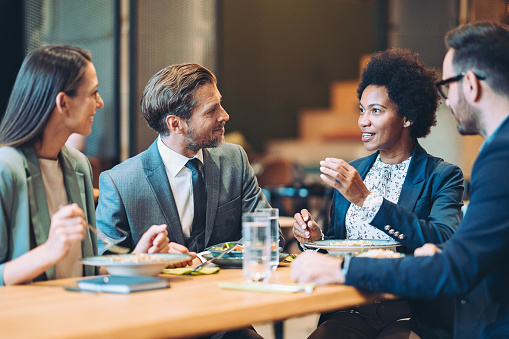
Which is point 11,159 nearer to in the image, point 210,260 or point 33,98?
point 33,98

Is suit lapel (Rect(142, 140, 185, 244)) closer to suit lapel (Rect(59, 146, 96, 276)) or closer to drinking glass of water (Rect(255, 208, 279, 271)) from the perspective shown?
suit lapel (Rect(59, 146, 96, 276))

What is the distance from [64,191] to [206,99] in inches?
30.1

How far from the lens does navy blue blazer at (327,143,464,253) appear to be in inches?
80.3

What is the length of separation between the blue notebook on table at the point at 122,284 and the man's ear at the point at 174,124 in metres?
0.93

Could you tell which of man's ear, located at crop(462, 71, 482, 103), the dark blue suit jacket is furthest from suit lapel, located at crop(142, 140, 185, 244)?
man's ear, located at crop(462, 71, 482, 103)

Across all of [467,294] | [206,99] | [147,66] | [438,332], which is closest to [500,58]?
[467,294]

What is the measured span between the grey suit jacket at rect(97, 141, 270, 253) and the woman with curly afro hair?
0.90 feet

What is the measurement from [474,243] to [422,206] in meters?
0.84

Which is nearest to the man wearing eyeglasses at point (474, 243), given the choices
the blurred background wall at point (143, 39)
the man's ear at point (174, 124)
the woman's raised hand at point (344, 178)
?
the woman's raised hand at point (344, 178)

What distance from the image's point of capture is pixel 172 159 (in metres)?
2.36

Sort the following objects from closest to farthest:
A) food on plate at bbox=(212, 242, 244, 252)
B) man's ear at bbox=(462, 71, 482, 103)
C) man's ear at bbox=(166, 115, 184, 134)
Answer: man's ear at bbox=(462, 71, 482, 103) < food on plate at bbox=(212, 242, 244, 252) < man's ear at bbox=(166, 115, 184, 134)

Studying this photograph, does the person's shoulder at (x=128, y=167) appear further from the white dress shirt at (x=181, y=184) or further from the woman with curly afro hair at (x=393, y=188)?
the woman with curly afro hair at (x=393, y=188)

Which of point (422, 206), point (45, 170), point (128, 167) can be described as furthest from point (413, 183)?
point (45, 170)

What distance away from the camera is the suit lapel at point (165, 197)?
2.23 meters
